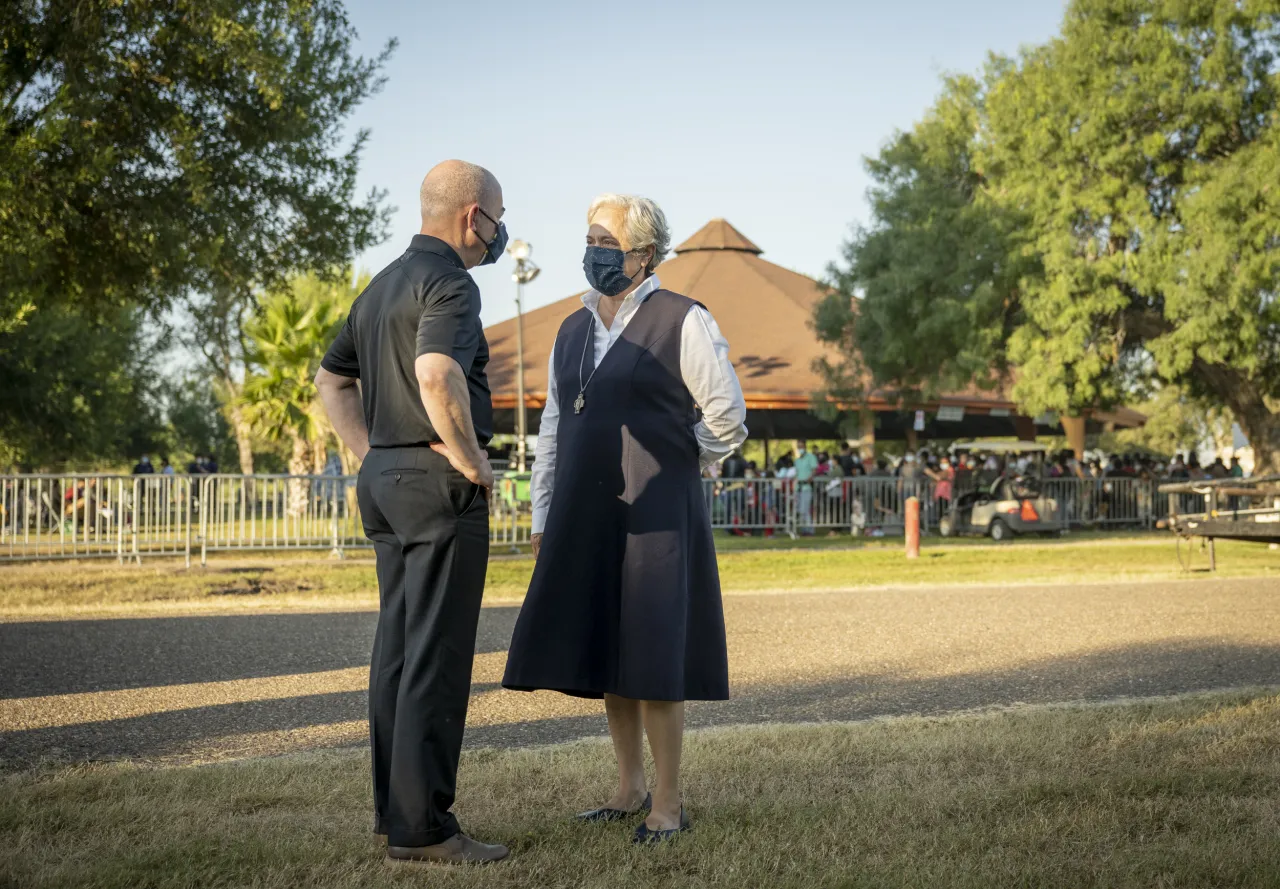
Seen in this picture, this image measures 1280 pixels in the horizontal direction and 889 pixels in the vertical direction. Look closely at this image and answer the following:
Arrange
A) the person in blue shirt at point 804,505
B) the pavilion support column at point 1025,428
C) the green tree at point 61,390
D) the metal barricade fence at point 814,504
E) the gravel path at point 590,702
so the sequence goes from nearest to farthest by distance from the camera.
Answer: the gravel path at point 590,702, the metal barricade fence at point 814,504, the person in blue shirt at point 804,505, the green tree at point 61,390, the pavilion support column at point 1025,428

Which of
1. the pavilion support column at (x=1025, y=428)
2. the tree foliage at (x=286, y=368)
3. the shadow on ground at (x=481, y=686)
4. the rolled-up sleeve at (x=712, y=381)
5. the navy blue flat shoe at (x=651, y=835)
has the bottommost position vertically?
the navy blue flat shoe at (x=651, y=835)

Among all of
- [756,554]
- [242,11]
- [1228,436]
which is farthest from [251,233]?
[1228,436]

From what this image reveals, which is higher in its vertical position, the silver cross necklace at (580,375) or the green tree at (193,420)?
the green tree at (193,420)

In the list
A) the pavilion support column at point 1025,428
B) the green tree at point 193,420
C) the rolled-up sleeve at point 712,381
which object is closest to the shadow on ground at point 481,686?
the rolled-up sleeve at point 712,381

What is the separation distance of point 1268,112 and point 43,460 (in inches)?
1177

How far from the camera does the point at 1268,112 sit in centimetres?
2538

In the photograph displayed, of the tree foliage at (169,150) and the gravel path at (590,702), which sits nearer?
the gravel path at (590,702)

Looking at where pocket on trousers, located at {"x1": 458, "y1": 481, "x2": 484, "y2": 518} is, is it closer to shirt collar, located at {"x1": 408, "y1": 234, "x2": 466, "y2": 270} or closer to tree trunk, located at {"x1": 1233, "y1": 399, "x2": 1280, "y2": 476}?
shirt collar, located at {"x1": 408, "y1": 234, "x2": 466, "y2": 270}

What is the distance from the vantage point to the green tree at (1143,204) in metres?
24.2

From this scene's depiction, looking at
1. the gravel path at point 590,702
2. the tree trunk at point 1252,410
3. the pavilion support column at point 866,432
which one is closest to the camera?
the gravel path at point 590,702

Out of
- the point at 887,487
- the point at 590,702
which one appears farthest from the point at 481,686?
the point at 887,487

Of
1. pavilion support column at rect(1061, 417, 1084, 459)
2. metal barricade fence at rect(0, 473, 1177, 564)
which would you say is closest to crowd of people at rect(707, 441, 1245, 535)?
pavilion support column at rect(1061, 417, 1084, 459)

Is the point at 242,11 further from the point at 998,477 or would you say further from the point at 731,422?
the point at 998,477

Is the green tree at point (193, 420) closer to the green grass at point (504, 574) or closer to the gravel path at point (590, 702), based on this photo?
the green grass at point (504, 574)
